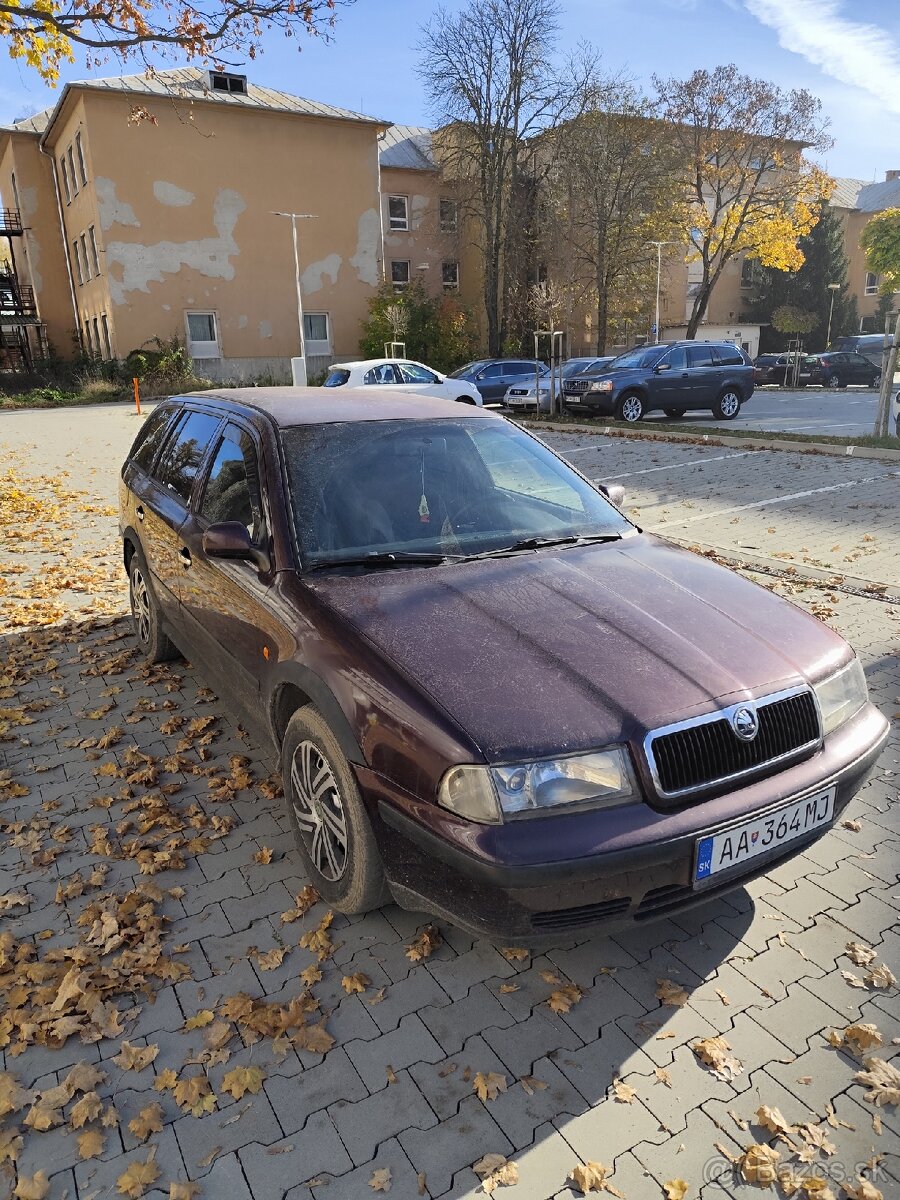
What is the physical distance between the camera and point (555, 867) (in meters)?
2.27

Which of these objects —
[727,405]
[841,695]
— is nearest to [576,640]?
[841,695]

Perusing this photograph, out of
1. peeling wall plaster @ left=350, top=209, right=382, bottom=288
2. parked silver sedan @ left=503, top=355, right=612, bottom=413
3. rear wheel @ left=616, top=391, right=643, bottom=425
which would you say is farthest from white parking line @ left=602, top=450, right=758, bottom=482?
peeling wall plaster @ left=350, top=209, right=382, bottom=288

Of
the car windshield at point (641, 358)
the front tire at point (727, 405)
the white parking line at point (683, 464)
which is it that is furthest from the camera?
the front tire at point (727, 405)

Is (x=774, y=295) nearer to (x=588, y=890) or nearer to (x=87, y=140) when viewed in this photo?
(x=87, y=140)

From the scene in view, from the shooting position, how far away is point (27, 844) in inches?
142

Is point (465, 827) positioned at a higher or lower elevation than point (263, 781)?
higher

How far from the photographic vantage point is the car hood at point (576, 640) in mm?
2463

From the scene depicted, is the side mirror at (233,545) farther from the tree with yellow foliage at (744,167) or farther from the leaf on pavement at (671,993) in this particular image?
the tree with yellow foliage at (744,167)

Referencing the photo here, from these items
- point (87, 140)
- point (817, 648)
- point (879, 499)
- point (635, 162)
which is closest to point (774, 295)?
point (635, 162)

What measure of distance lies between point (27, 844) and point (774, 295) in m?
56.0

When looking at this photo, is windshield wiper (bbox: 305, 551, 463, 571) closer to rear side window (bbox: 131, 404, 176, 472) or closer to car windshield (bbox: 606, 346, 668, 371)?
rear side window (bbox: 131, 404, 176, 472)

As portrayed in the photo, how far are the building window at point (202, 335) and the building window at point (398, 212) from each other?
40.9 feet

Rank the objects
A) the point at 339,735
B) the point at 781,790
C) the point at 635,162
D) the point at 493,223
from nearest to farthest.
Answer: the point at 781,790
the point at 339,735
the point at 635,162
the point at 493,223

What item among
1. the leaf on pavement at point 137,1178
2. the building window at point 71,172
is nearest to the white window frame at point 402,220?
the building window at point 71,172
